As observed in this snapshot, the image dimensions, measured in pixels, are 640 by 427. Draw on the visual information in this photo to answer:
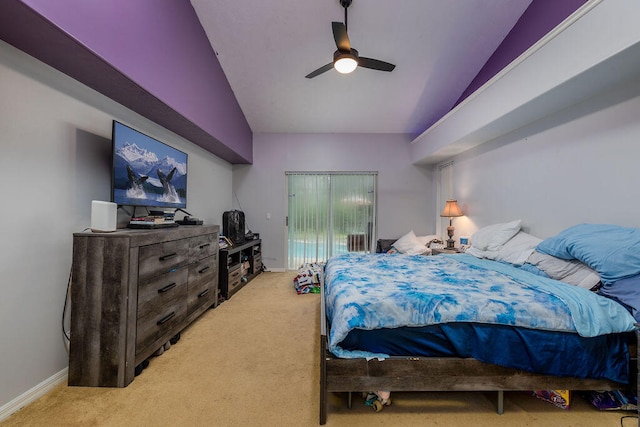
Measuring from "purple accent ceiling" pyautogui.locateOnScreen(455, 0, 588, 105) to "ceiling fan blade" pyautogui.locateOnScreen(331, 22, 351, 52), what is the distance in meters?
1.89

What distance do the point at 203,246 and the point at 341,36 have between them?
2.37 m

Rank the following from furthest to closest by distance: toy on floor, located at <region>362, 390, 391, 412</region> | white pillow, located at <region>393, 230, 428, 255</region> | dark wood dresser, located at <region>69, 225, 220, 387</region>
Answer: white pillow, located at <region>393, 230, 428, 255</region> < dark wood dresser, located at <region>69, 225, 220, 387</region> < toy on floor, located at <region>362, 390, 391, 412</region>

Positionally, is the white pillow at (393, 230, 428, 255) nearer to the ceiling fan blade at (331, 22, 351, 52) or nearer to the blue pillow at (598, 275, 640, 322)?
the blue pillow at (598, 275, 640, 322)

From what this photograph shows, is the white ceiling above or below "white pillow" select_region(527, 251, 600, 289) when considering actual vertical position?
above

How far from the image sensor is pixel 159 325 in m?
1.97

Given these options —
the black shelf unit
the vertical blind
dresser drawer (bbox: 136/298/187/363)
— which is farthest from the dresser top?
the vertical blind

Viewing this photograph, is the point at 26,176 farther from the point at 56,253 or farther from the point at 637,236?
the point at 637,236

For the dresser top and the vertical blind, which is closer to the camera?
the dresser top

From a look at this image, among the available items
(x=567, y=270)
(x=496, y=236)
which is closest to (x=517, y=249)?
(x=496, y=236)

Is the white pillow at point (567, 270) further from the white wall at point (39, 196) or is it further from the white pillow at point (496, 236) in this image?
the white wall at point (39, 196)

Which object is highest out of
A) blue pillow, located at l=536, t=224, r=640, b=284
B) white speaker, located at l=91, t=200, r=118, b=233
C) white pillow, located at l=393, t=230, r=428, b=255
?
white speaker, located at l=91, t=200, r=118, b=233

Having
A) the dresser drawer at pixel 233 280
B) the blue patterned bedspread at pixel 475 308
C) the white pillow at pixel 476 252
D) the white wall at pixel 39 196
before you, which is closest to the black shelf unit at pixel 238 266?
A: the dresser drawer at pixel 233 280

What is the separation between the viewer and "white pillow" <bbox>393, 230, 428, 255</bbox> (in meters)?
3.98

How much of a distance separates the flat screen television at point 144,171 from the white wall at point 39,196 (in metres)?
0.20
